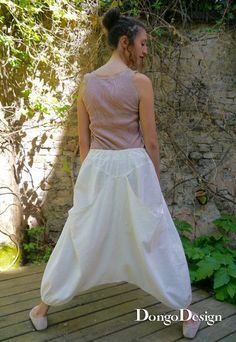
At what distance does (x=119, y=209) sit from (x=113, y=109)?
0.50 meters

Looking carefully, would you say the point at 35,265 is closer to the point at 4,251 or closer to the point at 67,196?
the point at 4,251

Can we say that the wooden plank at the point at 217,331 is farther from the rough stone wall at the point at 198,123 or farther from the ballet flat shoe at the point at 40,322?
the rough stone wall at the point at 198,123

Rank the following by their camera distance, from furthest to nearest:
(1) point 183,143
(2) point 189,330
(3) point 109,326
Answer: (1) point 183,143 → (3) point 109,326 → (2) point 189,330

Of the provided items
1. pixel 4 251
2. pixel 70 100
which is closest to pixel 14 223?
pixel 4 251

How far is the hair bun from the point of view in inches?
72.9

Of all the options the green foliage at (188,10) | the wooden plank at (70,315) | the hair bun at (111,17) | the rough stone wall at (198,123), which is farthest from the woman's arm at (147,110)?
the green foliage at (188,10)

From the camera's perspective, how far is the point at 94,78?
6.04 feet

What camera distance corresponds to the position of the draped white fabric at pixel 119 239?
1.84 meters

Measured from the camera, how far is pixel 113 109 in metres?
1.81

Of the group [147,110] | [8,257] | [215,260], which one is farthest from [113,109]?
[8,257]

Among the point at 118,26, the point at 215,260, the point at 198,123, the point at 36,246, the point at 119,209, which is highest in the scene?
the point at 118,26

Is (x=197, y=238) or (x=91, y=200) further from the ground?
(x=91, y=200)

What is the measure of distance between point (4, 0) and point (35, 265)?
7.24 ft

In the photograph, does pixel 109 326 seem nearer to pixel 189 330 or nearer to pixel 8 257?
pixel 189 330
